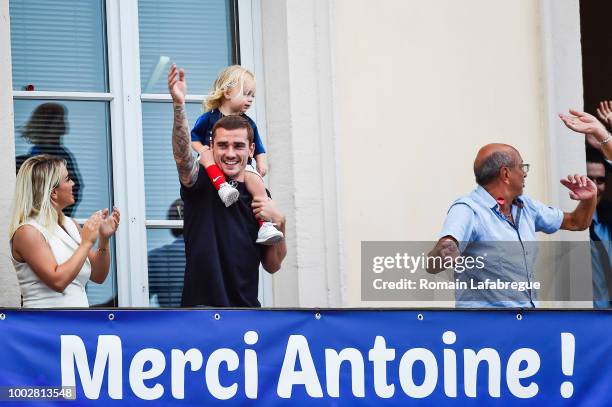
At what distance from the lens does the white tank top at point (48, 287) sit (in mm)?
10016

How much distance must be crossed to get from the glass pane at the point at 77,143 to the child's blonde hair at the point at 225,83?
0.79 meters

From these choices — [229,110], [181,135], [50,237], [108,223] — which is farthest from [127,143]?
[50,237]

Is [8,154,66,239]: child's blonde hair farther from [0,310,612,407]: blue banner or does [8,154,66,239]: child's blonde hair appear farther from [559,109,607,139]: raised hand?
[559,109,607,139]: raised hand

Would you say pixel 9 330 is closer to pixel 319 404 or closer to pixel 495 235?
pixel 319 404

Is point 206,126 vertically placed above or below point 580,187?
above

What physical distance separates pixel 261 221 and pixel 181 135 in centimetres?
59

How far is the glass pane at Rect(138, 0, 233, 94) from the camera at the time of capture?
1119 cm

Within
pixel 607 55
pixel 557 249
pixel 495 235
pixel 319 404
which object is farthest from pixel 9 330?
pixel 607 55

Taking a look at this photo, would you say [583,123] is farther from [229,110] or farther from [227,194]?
[227,194]

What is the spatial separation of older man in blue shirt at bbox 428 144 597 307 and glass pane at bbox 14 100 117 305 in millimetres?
1747

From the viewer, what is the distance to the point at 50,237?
10.1 m

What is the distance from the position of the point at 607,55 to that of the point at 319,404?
16.8 ft

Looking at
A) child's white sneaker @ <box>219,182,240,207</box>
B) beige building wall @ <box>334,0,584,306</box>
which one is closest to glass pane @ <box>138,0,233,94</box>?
beige building wall @ <box>334,0,584,306</box>

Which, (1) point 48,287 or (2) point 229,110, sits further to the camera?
(2) point 229,110
